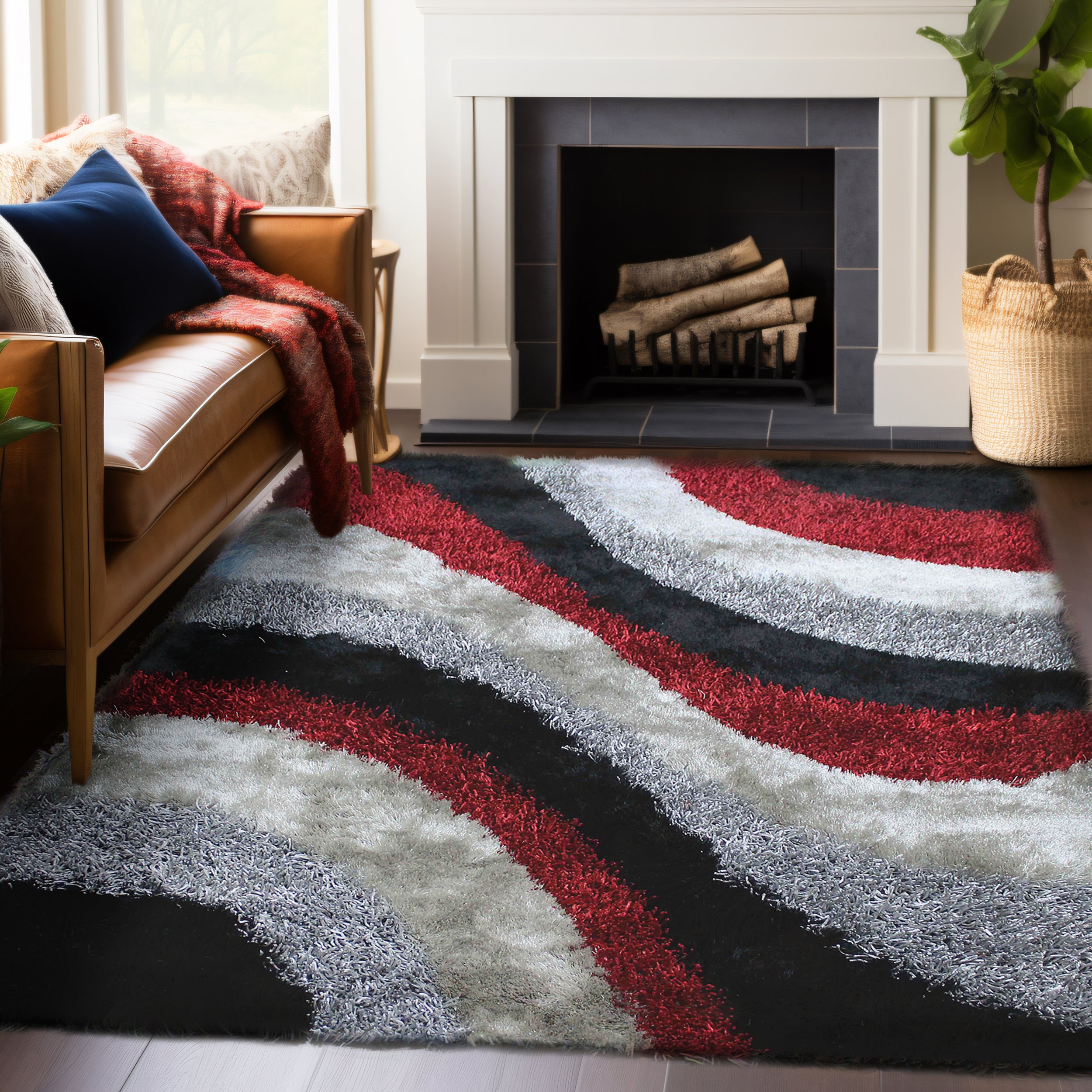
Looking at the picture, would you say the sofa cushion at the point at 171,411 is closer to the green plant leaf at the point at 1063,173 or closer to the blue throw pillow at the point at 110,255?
the blue throw pillow at the point at 110,255

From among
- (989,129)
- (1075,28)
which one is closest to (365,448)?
(989,129)

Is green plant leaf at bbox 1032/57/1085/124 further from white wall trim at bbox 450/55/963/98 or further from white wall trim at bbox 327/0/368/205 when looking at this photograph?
white wall trim at bbox 327/0/368/205

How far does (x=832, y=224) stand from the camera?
4.17 metres

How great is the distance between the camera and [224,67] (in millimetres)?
4016

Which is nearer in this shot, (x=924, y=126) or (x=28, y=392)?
(x=28, y=392)

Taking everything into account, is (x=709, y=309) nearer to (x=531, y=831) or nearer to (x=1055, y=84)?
(x=1055, y=84)

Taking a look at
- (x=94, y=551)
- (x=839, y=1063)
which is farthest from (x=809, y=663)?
(x=94, y=551)

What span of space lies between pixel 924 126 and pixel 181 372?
93.5 inches

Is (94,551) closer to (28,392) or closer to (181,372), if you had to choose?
(28,392)

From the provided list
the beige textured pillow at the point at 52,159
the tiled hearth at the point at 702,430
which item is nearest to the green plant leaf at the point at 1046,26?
the tiled hearth at the point at 702,430

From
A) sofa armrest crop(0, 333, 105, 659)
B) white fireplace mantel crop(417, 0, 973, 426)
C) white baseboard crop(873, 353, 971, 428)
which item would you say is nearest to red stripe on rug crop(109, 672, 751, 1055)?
sofa armrest crop(0, 333, 105, 659)

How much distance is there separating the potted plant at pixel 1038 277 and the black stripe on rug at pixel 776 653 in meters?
1.28

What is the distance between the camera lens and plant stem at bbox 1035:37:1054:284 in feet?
10.8

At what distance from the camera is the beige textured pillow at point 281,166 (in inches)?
127
